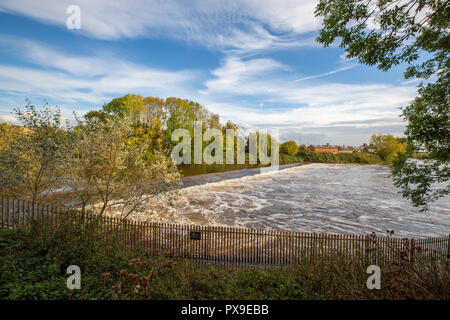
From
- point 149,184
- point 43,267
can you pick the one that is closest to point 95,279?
point 43,267

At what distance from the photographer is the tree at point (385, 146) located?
90.0m

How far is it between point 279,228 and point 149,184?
28.4 ft

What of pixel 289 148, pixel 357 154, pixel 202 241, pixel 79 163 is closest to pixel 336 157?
pixel 357 154

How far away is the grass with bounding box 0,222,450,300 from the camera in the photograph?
4891 mm

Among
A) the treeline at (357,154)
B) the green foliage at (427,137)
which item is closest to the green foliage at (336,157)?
the treeline at (357,154)

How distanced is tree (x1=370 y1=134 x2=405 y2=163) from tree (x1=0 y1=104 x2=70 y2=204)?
10391 cm

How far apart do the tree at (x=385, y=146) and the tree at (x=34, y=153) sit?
341 feet

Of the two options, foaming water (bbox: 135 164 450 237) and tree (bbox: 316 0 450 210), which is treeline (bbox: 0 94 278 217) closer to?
foaming water (bbox: 135 164 450 237)

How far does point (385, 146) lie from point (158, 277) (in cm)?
10842

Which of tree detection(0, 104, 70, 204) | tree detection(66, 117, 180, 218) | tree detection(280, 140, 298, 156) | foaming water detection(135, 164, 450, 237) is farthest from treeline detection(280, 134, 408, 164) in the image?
tree detection(0, 104, 70, 204)
